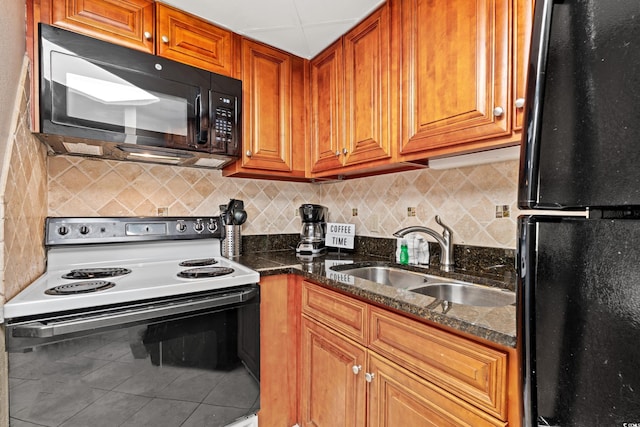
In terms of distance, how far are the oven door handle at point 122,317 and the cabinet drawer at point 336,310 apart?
0.90 ft

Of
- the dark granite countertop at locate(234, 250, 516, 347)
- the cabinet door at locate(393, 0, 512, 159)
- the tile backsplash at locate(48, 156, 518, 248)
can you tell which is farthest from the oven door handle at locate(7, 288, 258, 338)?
the cabinet door at locate(393, 0, 512, 159)

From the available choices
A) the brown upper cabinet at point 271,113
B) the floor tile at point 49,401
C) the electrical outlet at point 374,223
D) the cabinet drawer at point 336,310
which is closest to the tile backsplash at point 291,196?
the electrical outlet at point 374,223

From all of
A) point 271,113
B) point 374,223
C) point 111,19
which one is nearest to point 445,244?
point 374,223

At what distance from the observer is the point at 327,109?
5.78 ft

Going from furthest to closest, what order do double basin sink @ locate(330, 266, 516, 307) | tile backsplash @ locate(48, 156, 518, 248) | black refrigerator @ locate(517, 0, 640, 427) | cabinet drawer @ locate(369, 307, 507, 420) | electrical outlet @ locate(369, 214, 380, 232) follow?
electrical outlet @ locate(369, 214, 380, 232) → tile backsplash @ locate(48, 156, 518, 248) → double basin sink @ locate(330, 266, 516, 307) → cabinet drawer @ locate(369, 307, 507, 420) → black refrigerator @ locate(517, 0, 640, 427)

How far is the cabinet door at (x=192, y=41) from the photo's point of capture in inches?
56.6

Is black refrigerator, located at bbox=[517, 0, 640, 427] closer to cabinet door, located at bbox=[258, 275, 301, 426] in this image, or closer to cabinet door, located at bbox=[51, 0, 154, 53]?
cabinet door, located at bbox=[258, 275, 301, 426]

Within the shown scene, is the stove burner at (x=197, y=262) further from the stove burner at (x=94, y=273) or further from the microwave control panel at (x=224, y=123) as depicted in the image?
the microwave control panel at (x=224, y=123)

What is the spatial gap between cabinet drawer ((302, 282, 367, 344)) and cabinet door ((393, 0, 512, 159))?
0.70m

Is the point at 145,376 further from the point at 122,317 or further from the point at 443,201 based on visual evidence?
the point at 443,201

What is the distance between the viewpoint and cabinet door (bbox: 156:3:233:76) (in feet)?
4.71

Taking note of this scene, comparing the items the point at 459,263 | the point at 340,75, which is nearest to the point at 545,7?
the point at 459,263

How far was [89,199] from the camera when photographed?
1537 mm

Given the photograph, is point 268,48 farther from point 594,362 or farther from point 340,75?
point 594,362
